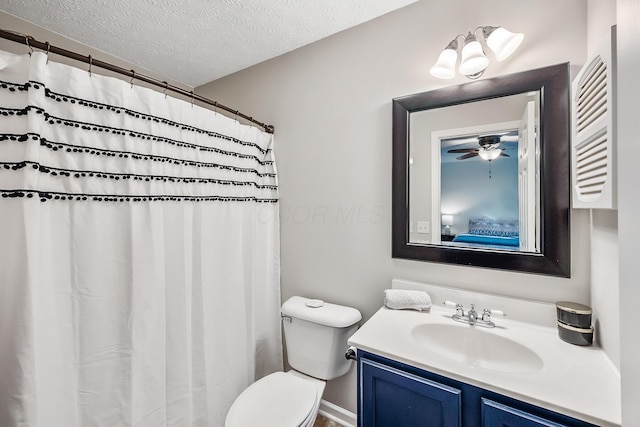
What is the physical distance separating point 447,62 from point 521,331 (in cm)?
121

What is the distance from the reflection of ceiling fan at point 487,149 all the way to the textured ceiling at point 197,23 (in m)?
0.83

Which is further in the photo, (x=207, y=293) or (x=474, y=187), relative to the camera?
(x=207, y=293)

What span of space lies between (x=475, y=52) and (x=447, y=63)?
0.39 ft

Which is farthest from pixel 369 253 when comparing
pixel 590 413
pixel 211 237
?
pixel 590 413

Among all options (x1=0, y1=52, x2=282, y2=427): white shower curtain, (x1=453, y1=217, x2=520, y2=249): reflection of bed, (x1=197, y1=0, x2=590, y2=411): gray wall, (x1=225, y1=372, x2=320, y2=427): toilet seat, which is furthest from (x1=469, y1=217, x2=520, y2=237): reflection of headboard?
(x1=0, y1=52, x2=282, y2=427): white shower curtain

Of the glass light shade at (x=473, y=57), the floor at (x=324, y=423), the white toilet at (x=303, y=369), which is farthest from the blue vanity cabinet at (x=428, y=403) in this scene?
the glass light shade at (x=473, y=57)

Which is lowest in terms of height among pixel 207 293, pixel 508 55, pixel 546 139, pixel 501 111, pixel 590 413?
pixel 590 413

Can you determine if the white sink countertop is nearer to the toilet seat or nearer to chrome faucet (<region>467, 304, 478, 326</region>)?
chrome faucet (<region>467, 304, 478, 326</region>)

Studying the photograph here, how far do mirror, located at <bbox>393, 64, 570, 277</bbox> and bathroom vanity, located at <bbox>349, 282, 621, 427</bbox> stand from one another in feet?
1.00

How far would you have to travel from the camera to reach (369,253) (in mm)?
1608

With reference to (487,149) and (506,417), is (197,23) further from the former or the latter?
(506,417)

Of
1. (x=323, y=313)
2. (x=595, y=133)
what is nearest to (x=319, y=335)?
(x=323, y=313)

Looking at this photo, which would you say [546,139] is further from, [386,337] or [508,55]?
[386,337]

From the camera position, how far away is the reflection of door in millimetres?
1194
